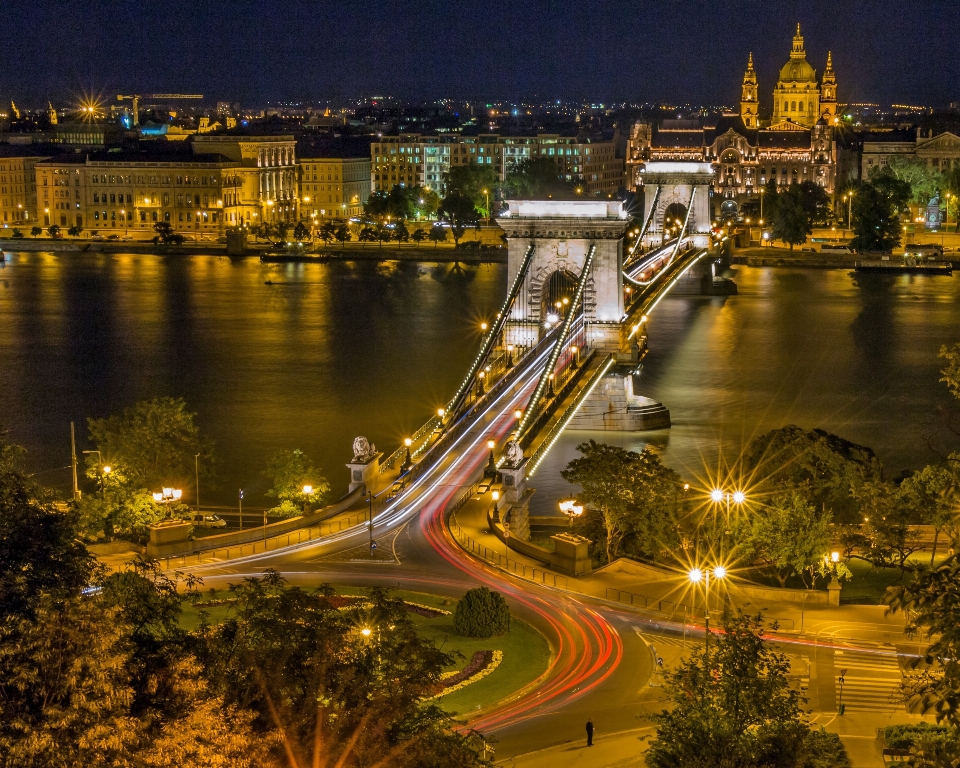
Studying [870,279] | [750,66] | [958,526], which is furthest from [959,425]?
[750,66]

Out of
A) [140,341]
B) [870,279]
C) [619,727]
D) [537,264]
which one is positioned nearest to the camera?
[619,727]

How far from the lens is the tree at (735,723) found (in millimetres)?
7719

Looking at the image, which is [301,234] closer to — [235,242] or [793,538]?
[235,242]

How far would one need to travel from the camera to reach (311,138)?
77.1m

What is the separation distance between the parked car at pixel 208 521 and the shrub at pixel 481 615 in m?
6.28

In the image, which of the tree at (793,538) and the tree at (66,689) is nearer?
the tree at (66,689)

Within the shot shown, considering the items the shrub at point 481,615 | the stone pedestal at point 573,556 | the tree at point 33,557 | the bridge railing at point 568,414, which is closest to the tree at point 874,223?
the bridge railing at point 568,414

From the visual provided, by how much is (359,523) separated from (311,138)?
6379 centimetres

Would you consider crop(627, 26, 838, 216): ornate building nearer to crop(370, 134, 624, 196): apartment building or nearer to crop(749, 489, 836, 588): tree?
crop(370, 134, 624, 196): apartment building

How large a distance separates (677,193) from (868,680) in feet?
120

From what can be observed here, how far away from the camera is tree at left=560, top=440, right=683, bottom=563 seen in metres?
14.9

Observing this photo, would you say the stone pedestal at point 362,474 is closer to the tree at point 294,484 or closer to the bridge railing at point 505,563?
the tree at point 294,484

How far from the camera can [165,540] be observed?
45.9 feet

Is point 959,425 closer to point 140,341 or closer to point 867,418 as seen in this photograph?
point 867,418
